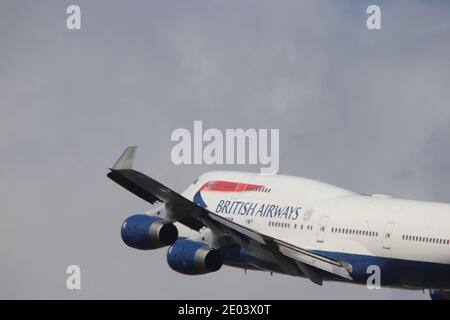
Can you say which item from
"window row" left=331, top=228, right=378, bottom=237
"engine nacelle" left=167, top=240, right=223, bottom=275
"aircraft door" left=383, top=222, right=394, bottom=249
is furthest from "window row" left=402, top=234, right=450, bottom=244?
"engine nacelle" left=167, top=240, right=223, bottom=275

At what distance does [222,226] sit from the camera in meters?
104

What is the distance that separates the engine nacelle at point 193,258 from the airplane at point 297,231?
5cm

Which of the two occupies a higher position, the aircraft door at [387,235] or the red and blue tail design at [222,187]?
the red and blue tail design at [222,187]

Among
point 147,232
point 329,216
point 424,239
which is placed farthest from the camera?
point 329,216

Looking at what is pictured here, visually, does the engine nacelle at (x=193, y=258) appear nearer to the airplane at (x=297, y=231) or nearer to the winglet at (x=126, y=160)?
the airplane at (x=297, y=231)

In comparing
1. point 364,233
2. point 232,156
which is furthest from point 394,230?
point 232,156

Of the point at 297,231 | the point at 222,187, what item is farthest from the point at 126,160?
the point at 222,187

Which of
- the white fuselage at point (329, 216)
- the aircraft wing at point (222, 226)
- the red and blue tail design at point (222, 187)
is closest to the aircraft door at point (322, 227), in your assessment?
the white fuselage at point (329, 216)

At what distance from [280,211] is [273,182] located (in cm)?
212

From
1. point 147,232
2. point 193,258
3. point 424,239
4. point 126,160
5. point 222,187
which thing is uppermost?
point 126,160

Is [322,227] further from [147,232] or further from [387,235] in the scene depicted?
[147,232]

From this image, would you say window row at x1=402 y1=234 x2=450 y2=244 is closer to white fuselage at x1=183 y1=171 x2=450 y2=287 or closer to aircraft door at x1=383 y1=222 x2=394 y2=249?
white fuselage at x1=183 y1=171 x2=450 y2=287

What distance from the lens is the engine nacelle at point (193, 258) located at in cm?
10831

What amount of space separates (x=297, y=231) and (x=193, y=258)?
21.7 ft
